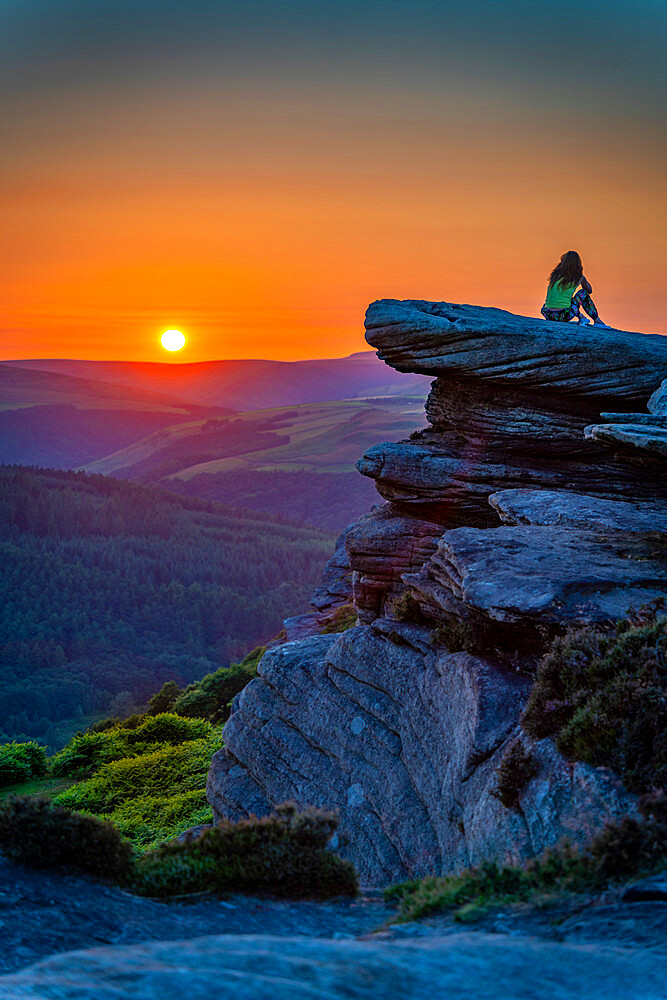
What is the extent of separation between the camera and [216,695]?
57.0 meters

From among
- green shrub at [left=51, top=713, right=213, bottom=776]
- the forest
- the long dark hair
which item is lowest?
the forest

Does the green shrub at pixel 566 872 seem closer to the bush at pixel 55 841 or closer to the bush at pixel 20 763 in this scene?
the bush at pixel 55 841

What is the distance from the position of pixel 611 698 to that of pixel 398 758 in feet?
25.3

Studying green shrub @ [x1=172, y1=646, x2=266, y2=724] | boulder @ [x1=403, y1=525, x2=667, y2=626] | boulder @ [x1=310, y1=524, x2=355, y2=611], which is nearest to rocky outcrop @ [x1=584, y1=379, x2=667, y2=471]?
boulder @ [x1=403, y1=525, x2=667, y2=626]

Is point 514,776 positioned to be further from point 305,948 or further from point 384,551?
point 384,551

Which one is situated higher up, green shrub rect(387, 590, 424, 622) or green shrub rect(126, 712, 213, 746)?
green shrub rect(387, 590, 424, 622)

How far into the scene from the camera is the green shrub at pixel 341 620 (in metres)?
40.3

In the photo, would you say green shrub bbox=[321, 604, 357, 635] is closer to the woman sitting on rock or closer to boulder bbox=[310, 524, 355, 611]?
boulder bbox=[310, 524, 355, 611]

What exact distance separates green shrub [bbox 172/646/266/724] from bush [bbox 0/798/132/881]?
44.7 m

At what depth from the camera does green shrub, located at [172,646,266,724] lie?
55297 millimetres

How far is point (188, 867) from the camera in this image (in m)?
10.1

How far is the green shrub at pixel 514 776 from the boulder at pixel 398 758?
0.14 meters

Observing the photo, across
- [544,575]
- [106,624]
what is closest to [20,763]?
[544,575]

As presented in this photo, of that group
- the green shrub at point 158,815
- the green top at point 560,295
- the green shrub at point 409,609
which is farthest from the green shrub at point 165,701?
the green top at point 560,295
